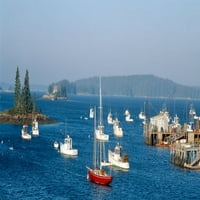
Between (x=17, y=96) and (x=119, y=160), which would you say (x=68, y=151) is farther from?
(x=17, y=96)

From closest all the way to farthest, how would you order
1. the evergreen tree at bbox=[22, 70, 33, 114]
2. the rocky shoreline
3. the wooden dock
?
1. the wooden dock
2. the rocky shoreline
3. the evergreen tree at bbox=[22, 70, 33, 114]

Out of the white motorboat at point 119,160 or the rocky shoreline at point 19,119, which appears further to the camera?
the rocky shoreline at point 19,119

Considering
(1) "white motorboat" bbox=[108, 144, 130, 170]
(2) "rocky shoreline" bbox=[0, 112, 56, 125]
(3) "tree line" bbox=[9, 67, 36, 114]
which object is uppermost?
(3) "tree line" bbox=[9, 67, 36, 114]

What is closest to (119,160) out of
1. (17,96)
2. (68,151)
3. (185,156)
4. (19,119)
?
(185,156)

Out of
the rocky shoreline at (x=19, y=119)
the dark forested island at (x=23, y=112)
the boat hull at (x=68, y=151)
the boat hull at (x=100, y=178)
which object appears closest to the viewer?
the boat hull at (x=100, y=178)

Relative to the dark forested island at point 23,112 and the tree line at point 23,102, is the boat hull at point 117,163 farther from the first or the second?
the tree line at point 23,102

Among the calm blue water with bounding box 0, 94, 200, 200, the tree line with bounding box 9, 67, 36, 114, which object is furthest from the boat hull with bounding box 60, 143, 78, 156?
the tree line with bounding box 9, 67, 36, 114

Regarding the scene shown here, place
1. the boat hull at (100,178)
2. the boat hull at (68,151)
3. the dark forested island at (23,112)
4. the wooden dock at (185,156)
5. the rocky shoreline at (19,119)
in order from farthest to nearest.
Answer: the dark forested island at (23,112) → the rocky shoreline at (19,119) → the boat hull at (68,151) → the wooden dock at (185,156) → the boat hull at (100,178)

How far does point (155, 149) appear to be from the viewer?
384 feet

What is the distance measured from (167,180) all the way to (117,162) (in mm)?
12269

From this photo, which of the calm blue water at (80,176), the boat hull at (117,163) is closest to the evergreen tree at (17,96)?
the calm blue water at (80,176)

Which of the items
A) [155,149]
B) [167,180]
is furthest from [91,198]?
[155,149]

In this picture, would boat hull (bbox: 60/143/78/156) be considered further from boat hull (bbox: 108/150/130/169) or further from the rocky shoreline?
the rocky shoreline

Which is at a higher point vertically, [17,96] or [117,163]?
[17,96]
